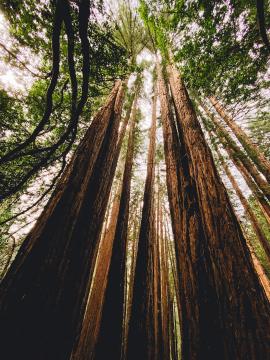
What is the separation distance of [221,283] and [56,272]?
1.03 meters

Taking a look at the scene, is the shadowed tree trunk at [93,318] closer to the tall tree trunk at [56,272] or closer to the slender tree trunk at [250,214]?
the tall tree trunk at [56,272]

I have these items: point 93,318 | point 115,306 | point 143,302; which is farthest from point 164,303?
A: point 115,306

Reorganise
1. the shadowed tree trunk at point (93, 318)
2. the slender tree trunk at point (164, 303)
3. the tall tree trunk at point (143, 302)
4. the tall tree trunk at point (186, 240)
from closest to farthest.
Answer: the tall tree trunk at point (186, 240) < the tall tree trunk at point (143, 302) < the shadowed tree trunk at point (93, 318) < the slender tree trunk at point (164, 303)

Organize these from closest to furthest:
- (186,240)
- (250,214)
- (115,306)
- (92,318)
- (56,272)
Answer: (56,272)
(186,240)
(115,306)
(92,318)
(250,214)

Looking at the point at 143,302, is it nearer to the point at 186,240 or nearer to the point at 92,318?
the point at 92,318

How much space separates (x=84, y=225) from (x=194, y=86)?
10.3ft

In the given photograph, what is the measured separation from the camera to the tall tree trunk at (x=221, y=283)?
1.12 meters

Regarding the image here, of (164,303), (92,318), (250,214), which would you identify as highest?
(250,214)

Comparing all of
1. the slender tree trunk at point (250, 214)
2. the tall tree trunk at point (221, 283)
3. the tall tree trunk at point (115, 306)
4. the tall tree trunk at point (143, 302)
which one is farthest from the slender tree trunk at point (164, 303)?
the tall tree trunk at point (221, 283)

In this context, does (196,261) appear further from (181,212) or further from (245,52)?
(245,52)

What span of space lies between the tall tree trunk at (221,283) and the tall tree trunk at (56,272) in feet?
2.63

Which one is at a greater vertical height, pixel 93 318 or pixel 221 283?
pixel 93 318

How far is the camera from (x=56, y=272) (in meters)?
1.43

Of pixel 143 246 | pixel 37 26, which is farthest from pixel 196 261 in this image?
pixel 37 26
